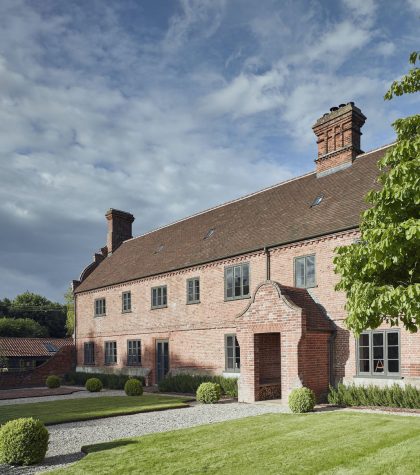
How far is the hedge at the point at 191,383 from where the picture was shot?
2022cm

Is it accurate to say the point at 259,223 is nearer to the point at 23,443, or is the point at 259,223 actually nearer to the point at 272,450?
the point at 272,450

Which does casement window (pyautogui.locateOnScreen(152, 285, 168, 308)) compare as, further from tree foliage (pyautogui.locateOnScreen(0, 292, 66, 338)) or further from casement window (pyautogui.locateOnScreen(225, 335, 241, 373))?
tree foliage (pyautogui.locateOnScreen(0, 292, 66, 338))

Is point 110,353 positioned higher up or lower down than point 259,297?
lower down

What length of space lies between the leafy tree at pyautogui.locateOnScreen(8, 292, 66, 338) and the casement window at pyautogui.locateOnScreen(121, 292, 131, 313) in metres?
45.2

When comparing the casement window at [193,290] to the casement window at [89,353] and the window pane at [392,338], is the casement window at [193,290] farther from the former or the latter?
the casement window at [89,353]

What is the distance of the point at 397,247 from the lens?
7.74 meters

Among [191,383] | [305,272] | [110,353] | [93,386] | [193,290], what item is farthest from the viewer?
[110,353]

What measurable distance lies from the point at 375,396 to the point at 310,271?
5145 millimetres

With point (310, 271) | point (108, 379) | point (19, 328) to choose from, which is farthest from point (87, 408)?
point (19, 328)

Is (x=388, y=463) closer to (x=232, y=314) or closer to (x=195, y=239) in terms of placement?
(x=232, y=314)

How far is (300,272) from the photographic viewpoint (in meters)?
19.3

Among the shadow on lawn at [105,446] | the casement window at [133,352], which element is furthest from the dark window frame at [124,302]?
the shadow on lawn at [105,446]

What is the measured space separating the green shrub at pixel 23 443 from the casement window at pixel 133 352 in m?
18.0

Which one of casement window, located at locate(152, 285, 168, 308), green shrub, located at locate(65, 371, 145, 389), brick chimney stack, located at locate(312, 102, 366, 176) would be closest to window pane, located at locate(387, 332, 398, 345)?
brick chimney stack, located at locate(312, 102, 366, 176)
